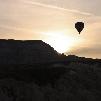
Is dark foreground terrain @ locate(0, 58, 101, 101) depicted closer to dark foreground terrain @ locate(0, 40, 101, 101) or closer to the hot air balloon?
dark foreground terrain @ locate(0, 40, 101, 101)

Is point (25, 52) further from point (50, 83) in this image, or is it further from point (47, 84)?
point (47, 84)

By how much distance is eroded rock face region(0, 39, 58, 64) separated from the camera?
175 ft

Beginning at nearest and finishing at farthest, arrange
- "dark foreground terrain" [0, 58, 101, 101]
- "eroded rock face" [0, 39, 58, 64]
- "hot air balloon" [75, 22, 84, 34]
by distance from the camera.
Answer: "dark foreground terrain" [0, 58, 101, 101]
"eroded rock face" [0, 39, 58, 64]
"hot air balloon" [75, 22, 84, 34]

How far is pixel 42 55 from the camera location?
186ft

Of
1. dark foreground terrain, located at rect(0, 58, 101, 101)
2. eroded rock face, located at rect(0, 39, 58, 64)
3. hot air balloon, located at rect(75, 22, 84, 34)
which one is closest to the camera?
dark foreground terrain, located at rect(0, 58, 101, 101)

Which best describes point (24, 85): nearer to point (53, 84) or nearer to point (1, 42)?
point (53, 84)

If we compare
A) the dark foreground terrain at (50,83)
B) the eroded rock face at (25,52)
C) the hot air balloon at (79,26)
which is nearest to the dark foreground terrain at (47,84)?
the dark foreground terrain at (50,83)

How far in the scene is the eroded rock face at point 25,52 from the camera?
53391 millimetres

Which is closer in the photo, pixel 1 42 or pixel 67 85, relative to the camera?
pixel 67 85

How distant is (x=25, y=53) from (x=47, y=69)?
927 inches

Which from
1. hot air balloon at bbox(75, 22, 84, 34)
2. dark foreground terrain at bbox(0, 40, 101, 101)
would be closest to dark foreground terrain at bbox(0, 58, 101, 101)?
dark foreground terrain at bbox(0, 40, 101, 101)

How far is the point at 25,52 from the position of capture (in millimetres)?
57219

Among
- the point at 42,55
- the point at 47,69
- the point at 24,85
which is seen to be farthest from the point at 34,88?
the point at 42,55

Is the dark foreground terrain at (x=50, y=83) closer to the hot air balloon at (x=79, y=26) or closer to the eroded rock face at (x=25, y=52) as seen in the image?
the eroded rock face at (x=25, y=52)
